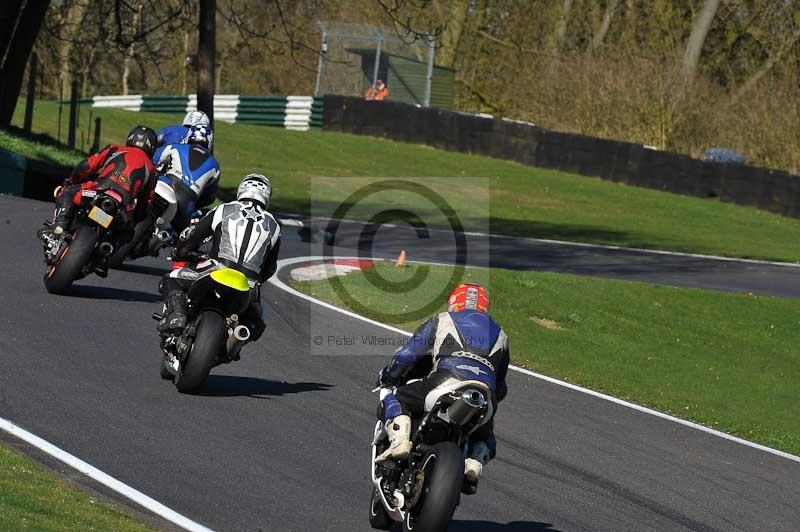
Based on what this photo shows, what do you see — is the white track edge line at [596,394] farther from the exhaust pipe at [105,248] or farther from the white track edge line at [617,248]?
the white track edge line at [617,248]

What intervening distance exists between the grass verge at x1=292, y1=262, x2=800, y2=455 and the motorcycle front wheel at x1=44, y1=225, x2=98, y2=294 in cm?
312

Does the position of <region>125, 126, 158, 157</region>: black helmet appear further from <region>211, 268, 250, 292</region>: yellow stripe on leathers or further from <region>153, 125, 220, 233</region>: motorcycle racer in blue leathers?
<region>211, 268, 250, 292</region>: yellow stripe on leathers

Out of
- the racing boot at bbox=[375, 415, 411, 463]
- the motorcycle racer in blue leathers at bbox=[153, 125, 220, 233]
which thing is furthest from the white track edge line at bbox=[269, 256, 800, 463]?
the racing boot at bbox=[375, 415, 411, 463]

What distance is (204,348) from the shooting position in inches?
346

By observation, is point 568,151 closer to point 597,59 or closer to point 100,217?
point 597,59

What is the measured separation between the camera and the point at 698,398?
12148 mm

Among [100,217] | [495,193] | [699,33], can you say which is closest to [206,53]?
[495,193]

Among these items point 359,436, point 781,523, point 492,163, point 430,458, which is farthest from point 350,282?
point 492,163

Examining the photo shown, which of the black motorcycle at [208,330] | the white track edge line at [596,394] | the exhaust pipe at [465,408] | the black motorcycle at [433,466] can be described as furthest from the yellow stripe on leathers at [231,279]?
the white track edge line at [596,394]

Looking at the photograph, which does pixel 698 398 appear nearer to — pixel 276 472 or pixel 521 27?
pixel 276 472

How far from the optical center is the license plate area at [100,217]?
454 inches

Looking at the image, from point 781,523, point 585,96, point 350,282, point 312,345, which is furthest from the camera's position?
point 585,96

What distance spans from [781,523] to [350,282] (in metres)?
7.60

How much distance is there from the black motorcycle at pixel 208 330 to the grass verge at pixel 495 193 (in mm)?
16753
